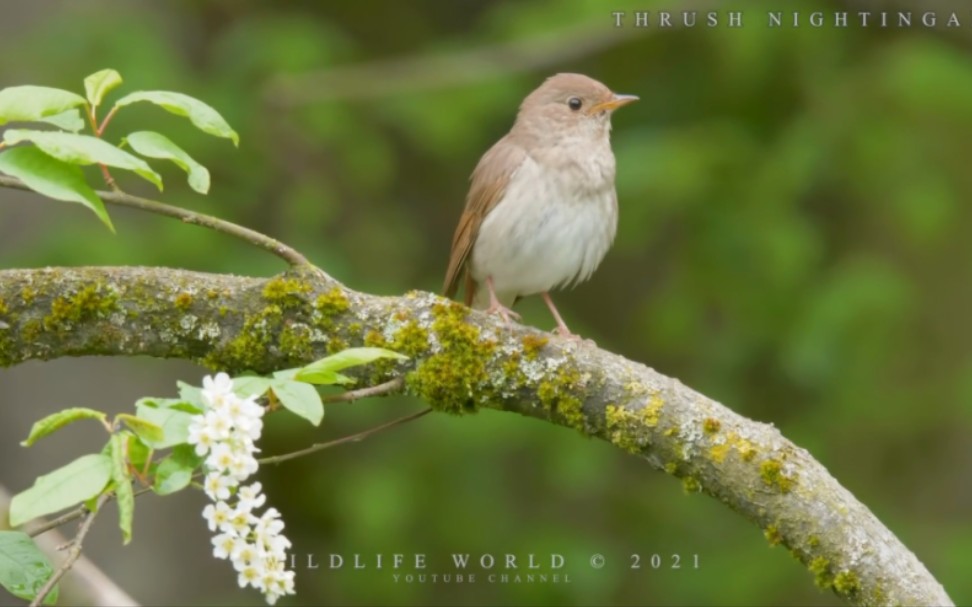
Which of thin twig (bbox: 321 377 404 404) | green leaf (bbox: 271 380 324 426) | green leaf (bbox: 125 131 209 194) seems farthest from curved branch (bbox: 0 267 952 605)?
green leaf (bbox: 271 380 324 426)

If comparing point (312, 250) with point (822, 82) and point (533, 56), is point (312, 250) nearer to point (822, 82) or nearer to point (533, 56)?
point (533, 56)

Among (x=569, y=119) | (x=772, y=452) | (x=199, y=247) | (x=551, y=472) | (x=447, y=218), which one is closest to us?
(x=772, y=452)

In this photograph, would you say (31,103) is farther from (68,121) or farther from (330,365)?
(330,365)

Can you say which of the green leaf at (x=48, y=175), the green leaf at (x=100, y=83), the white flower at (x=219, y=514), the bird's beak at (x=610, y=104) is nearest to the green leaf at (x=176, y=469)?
the white flower at (x=219, y=514)

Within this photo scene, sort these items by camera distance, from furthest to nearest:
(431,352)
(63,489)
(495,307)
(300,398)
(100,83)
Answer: (495,307) < (431,352) < (100,83) < (300,398) < (63,489)

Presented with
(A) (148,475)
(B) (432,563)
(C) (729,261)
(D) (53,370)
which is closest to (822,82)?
(C) (729,261)

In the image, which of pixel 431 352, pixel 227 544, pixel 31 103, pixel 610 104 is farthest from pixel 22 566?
pixel 610 104
